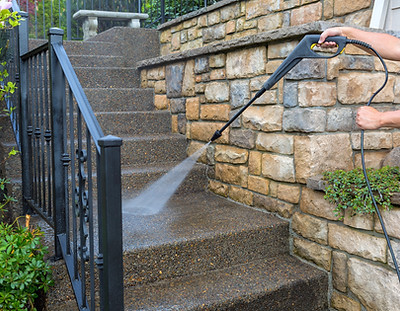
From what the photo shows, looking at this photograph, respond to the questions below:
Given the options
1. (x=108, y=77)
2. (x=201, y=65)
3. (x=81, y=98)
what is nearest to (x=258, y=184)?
(x=201, y=65)

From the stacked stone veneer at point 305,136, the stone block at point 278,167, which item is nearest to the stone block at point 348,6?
the stacked stone veneer at point 305,136

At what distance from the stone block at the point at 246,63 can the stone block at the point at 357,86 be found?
21.0 inches

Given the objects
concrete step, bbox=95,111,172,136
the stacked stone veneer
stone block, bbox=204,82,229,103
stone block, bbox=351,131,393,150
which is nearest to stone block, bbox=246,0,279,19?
the stacked stone veneer

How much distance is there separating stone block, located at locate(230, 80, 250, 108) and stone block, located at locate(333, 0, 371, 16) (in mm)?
750

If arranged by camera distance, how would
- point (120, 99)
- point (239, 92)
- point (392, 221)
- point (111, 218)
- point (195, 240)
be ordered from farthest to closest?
point (120, 99)
point (239, 92)
point (195, 240)
point (392, 221)
point (111, 218)

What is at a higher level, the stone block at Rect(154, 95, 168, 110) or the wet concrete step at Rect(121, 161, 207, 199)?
the stone block at Rect(154, 95, 168, 110)

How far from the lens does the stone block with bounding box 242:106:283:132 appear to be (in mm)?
2701

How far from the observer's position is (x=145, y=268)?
7.49ft

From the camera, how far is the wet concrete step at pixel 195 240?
7.55ft

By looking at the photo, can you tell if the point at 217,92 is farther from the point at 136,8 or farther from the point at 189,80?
the point at 136,8

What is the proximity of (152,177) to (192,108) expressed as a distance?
29.8 inches

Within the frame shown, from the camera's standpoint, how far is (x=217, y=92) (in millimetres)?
3291

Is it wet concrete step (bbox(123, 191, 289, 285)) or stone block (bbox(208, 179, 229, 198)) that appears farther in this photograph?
stone block (bbox(208, 179, 229, 198))

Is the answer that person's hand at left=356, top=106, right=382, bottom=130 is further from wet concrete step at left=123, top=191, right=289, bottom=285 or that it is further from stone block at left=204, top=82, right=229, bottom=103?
stone block at left=204, top=82, right=229, bottom=103
